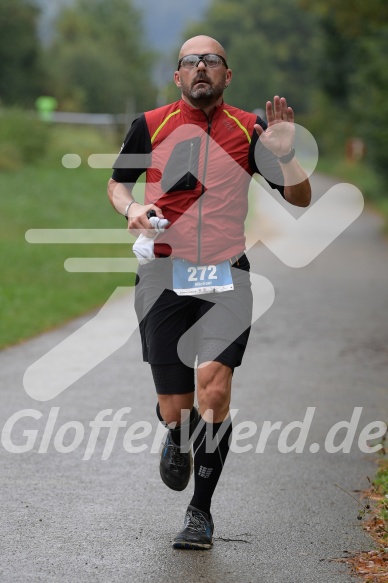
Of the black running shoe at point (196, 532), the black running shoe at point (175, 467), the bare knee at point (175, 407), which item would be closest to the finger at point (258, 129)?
the bare knee at point (175, 407)

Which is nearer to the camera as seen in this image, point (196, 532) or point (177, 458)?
point (196, 532)

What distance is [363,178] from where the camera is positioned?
5928cm

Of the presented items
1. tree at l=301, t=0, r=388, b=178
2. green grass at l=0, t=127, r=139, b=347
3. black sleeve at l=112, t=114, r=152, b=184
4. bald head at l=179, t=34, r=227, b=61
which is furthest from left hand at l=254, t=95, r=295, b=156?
tree at l=301, t=0, r=388, b=178

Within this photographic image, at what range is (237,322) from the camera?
5.82 m

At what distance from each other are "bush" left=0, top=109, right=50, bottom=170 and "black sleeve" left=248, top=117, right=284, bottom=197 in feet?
113

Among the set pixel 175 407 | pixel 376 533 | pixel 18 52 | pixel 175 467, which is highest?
pixel 175 407

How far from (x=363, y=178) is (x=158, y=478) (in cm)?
5303

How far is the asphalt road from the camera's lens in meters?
5.52

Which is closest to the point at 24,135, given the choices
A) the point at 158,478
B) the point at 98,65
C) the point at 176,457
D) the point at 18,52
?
the point at 18,52

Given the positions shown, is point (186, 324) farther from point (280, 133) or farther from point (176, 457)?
point (280, 133)

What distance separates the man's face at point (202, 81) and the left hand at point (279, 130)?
267 mm

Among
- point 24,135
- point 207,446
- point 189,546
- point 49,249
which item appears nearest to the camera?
point 189,546

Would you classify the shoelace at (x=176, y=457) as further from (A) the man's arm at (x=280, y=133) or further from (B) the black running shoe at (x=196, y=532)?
(A) the man's arm at (x=280, y=133)

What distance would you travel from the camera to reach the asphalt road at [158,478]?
18.1 feet
